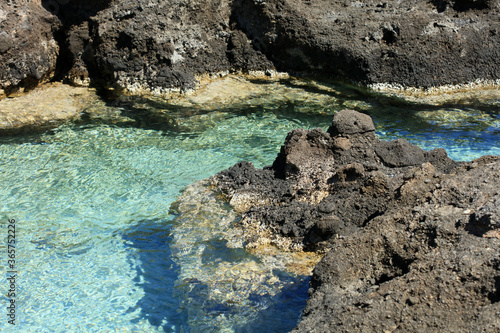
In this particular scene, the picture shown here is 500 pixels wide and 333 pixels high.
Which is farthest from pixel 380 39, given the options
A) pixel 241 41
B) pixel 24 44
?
pixel 24 44

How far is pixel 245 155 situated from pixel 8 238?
296cm

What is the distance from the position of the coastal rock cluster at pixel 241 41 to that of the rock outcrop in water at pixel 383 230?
390 centimetres

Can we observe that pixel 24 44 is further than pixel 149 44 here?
No

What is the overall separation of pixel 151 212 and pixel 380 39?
5.42 meters

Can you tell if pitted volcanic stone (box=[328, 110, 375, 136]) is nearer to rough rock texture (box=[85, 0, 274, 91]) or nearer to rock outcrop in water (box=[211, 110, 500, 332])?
rock outcrop in water (box=[211, 110, 500, 332])

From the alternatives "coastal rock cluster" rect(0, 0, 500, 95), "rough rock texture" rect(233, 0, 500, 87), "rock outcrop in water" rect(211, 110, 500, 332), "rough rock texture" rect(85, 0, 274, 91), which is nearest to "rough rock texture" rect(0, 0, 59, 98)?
"coastal rock cluster" rect(0, 0, 500, 95)

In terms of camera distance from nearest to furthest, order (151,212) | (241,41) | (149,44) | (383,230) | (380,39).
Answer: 1. (383,230)
2. (151,212)
3. (149,44)
4. (380,39)
5. (241,41)

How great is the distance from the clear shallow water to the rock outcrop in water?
57 cm

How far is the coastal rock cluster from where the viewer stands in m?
8.18

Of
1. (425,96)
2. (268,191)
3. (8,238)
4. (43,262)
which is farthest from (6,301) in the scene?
(425,96)

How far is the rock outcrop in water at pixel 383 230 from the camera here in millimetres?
2473

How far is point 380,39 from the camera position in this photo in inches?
344

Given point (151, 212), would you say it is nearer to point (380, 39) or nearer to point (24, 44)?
point (24, 44)

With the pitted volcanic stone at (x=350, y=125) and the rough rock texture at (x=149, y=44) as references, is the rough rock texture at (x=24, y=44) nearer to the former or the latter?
the rough rock texture at (x=149, y=44)
